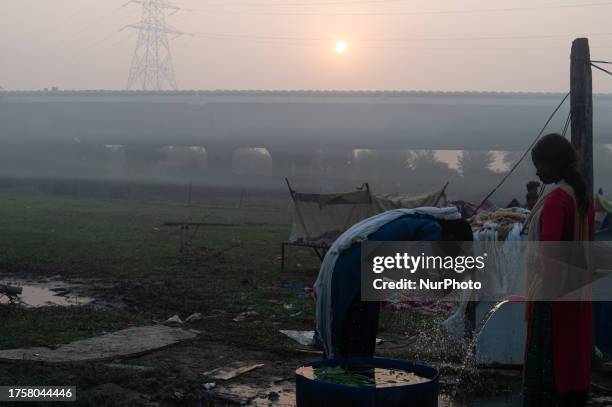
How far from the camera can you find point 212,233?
890 inches

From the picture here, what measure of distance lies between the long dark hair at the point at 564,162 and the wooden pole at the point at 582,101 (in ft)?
10.3

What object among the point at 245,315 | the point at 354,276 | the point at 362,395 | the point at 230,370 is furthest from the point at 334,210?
the point at 362,395

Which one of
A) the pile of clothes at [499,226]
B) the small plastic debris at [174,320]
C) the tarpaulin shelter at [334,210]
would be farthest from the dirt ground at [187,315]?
the pile of clothes at [499,226]

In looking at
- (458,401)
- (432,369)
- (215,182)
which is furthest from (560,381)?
(215,182)

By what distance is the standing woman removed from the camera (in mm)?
4371

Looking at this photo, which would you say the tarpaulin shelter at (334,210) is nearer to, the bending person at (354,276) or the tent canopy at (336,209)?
the tent canopy at (336,209)

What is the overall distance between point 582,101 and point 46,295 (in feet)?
28.6

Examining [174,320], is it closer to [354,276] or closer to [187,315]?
[187,315]

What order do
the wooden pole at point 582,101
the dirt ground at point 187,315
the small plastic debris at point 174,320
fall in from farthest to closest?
the small plastic debris at point 174,320, the wooden pole at point 582,101, the dirt ground at point 187,315

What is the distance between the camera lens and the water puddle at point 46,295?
35.5ft

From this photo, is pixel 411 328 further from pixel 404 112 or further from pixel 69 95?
pixel 69 95

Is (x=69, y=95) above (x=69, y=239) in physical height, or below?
above

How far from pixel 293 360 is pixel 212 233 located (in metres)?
15.4

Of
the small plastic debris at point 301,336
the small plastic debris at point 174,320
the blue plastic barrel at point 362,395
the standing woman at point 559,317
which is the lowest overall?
the small plastic debris at point 174,320
